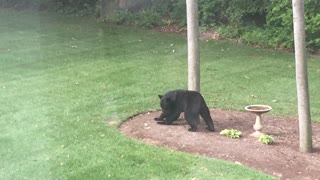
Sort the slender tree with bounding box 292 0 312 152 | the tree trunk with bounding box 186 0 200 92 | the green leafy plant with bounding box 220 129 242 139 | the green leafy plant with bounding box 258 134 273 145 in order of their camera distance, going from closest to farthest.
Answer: the slender tree with bounding box 292 0 312 152 → the green leafy plant with bounding box 258 134 273 145 → the green leafy plant with bounding box 220 129 242 139 → the tree trunk with bounding box 186 0 200 92

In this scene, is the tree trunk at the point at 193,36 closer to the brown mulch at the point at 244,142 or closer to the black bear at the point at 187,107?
the black bear at the point at 187,107

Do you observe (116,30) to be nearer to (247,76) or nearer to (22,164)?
(247,76)

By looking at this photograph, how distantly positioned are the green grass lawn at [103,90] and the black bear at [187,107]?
0.70 m

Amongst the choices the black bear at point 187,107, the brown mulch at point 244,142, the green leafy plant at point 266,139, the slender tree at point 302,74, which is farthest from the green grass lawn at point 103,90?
the slender tree at point 302,74

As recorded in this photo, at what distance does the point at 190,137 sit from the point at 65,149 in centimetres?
139

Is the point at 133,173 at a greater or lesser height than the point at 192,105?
lesser

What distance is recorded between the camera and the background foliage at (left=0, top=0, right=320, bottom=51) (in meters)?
13.2

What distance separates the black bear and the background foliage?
694 centimetres

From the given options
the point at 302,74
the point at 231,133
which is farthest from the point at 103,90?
the point at 302,74

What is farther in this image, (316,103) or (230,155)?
(316,103)

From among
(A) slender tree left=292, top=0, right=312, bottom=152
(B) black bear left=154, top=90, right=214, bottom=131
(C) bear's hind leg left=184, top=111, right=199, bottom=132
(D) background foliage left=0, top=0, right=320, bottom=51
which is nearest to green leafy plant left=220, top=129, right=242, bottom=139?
(B) black bear left=154, top=90, right=214, bottom=131

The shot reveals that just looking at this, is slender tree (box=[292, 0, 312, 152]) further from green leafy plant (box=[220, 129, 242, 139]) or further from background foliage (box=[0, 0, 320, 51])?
background foliage (box=[0, 0, 320, 51])

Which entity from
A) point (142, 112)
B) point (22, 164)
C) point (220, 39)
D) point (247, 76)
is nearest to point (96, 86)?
point (142, 112)

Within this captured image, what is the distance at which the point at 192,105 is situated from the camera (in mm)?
6500
